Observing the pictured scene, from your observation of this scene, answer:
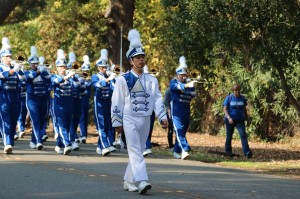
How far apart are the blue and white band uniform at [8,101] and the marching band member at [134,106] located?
6.94m

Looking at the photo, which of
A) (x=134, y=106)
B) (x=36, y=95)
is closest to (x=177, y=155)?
(x=36, y=95)

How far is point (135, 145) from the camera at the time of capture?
1304 cm

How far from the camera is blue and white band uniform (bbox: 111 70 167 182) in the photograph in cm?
1304

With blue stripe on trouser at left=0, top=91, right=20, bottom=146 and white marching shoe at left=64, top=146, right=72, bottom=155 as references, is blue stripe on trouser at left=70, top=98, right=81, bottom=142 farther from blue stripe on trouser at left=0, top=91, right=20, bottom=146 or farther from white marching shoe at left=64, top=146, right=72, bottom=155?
blue stripe on trouser at left=0, top=91, right=20, bottom=146


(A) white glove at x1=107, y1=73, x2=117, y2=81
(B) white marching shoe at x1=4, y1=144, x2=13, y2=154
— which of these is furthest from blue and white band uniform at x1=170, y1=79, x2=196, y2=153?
(B) white marching shoe at x1=4, y1=144, x2=13, y2=154

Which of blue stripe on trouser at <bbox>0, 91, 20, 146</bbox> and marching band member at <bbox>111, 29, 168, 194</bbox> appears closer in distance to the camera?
marching band member at <bbox>111, 29, 168, 194</bbox>

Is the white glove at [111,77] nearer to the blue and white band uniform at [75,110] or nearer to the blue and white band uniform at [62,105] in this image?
the blue and white band uniform at [62,105]

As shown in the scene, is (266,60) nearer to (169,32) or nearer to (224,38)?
(224,38)

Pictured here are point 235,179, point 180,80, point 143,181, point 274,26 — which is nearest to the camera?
point 143,181

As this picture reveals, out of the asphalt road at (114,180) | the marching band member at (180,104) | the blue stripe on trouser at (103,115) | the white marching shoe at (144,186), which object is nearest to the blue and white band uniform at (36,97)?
the blue stripe on trouser at (103,115)

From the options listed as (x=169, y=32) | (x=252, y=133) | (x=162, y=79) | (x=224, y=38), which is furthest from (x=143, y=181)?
(x=162, y=79)

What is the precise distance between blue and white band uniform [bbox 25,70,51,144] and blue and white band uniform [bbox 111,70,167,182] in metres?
8.05

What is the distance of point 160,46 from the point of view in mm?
34469

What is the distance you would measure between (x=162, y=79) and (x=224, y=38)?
1516cm
